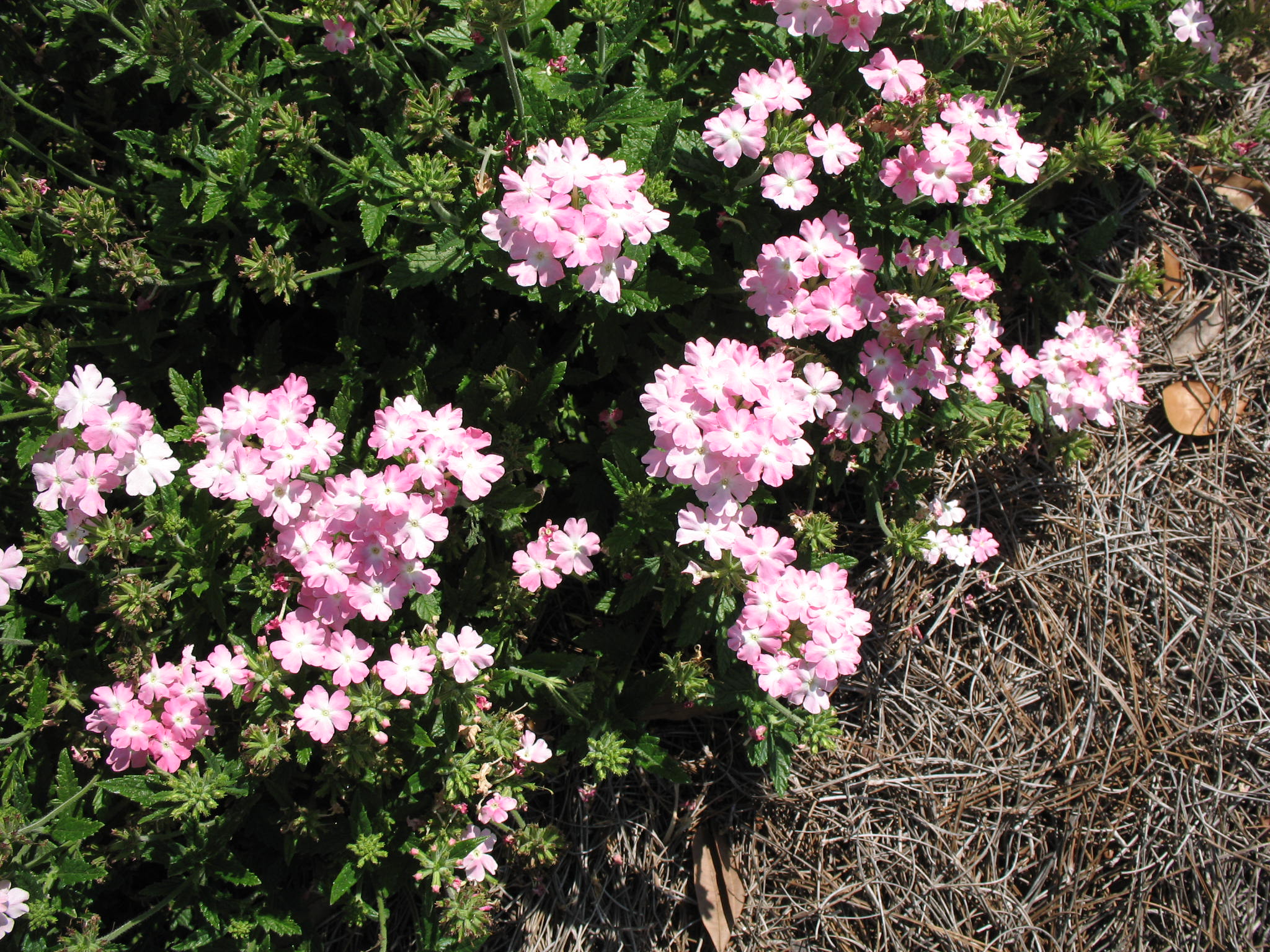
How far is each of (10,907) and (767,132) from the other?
13.1 ft

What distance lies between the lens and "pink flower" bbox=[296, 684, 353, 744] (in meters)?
3.05

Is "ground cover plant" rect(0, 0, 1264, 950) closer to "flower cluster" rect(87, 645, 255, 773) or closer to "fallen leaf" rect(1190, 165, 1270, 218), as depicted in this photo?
"flower cluster" rect(87, 645, 255, 773)

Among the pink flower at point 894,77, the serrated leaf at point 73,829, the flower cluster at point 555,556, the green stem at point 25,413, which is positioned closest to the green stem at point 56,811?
the serrated leaf at point 73,829

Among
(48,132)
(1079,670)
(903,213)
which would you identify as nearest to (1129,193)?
(903,213)

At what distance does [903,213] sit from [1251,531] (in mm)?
2985

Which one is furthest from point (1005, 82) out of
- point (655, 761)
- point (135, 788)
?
point (135, 788)

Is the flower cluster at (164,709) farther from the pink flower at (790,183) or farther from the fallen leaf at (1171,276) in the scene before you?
the fallen leaf at (1171,276)

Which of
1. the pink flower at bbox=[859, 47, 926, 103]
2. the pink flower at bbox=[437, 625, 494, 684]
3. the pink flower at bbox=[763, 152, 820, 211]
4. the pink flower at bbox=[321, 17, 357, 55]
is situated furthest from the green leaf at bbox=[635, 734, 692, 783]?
the pink flower at bbox=[321, 17, 357, 55]

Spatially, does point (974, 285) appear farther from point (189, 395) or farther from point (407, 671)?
point (189, 395)

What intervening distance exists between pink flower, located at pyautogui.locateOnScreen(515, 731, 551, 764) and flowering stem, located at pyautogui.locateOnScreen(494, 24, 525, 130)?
2.58m

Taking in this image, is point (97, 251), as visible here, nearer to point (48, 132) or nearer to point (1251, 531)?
point (48, 132)

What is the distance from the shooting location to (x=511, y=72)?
3166 millimetres

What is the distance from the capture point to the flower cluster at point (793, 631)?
10.1ft

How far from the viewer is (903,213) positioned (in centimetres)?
367
